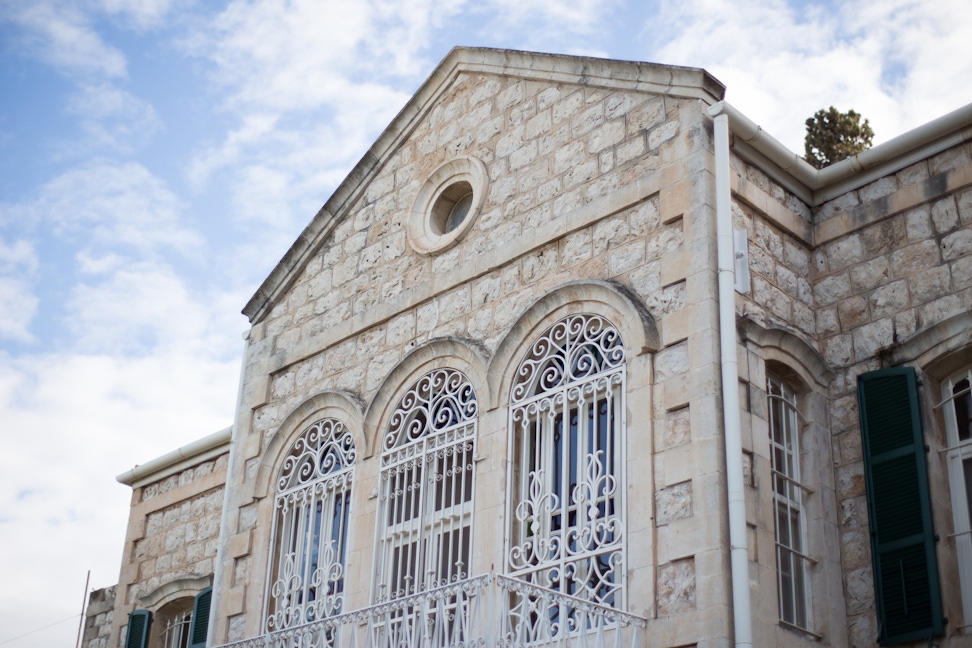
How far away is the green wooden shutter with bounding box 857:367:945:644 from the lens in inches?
353

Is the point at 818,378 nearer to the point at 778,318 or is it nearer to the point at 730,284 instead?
the point at 778,318

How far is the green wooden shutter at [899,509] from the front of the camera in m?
8.98

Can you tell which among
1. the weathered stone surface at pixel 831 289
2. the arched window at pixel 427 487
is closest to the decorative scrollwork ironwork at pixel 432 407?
the arched window at pixel 427 487

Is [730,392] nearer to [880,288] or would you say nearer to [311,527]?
[880,288]

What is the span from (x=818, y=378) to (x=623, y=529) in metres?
2.15

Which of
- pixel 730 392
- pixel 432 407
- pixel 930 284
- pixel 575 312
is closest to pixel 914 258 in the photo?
pixel 930 284

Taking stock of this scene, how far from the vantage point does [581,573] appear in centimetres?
945

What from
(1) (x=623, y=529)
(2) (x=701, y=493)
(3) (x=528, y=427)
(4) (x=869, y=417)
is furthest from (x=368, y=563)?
(4) (x=869, y=417)

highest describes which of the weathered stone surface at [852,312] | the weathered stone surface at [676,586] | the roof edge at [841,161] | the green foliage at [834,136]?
the green foliage at [834,136]

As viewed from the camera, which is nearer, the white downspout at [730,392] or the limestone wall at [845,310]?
the white downspout at [730,392]

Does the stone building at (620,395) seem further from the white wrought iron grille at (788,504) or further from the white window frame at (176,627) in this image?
the white window frame at (176,627)

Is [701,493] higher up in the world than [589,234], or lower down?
lower down

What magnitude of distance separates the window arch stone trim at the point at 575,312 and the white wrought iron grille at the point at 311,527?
207cm

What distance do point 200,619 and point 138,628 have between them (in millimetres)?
1654
